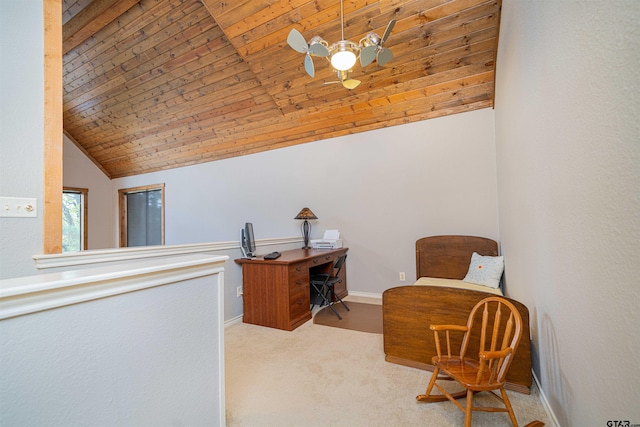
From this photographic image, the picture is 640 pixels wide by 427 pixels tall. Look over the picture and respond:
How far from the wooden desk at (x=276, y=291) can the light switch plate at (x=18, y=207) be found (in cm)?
168

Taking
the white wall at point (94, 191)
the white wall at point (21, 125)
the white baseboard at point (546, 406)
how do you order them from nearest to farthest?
the white baseboard at point (546, 406), the white wall at point (21, 125), the white wall at point (94, 191)

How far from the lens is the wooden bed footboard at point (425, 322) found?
164cm

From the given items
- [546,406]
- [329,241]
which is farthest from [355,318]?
[546,406]

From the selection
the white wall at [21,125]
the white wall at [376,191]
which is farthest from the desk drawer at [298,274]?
the white wall at [21,125]

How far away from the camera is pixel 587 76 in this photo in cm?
93

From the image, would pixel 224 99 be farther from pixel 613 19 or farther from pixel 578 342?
pixel 578 342

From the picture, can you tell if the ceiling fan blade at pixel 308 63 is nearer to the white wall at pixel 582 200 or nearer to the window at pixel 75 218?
the white wall at pixel 582 200

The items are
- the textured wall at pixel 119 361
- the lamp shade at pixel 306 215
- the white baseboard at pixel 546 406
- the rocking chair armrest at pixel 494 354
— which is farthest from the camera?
the lamp shade at pixel 306 215

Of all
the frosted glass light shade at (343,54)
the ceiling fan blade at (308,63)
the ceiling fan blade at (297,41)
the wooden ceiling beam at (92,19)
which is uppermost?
the wooden ceiling beam at (92,19)

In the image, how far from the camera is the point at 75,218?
5902mm

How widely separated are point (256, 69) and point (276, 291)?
9.31ft

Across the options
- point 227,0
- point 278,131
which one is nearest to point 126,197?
point 278,131

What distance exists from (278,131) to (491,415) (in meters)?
4.16

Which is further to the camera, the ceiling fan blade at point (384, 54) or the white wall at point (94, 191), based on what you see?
the white wall at point (94, 191)
